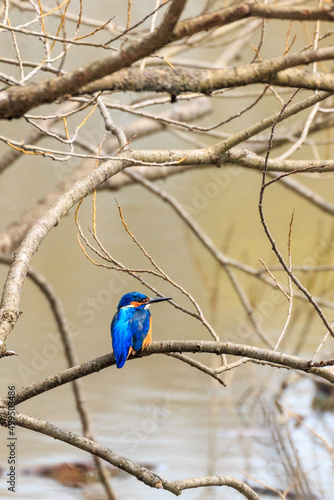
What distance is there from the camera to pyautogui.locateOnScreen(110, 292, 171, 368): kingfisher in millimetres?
1848

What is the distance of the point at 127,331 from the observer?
1.92 meters

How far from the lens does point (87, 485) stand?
4.16 meters

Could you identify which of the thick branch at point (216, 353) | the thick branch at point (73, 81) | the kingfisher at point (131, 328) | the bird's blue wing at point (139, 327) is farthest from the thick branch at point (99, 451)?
the thick branch at point (73, 81)

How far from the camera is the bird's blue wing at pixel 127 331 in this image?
1.83 meters

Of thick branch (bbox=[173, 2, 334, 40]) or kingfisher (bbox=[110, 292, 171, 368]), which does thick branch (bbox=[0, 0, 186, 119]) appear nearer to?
thick branch (bbox=[173, 2, 334, 40])

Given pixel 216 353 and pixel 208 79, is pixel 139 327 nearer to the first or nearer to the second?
pixel 216 353

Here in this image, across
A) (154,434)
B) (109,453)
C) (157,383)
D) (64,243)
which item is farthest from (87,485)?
(64,243)

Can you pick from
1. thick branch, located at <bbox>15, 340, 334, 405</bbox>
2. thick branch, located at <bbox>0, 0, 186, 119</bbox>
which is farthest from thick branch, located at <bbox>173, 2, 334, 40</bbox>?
thick branch, located at <bbox>15, 340, 334, 405</bbox>

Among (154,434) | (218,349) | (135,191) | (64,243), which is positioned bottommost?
(218,349)

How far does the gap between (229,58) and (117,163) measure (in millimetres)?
2806

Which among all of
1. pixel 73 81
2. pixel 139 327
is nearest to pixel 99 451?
pixel 139 327

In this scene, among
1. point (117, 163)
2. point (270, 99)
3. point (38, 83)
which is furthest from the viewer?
point (270, 99)

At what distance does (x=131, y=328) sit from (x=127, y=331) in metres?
0.05

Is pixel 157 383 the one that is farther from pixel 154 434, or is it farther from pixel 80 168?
pixel 80 168
